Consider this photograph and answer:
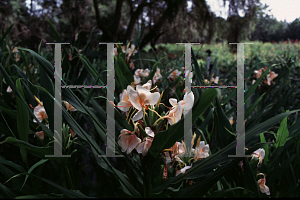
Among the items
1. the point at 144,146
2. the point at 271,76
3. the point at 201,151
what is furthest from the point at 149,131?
the point at 271,76

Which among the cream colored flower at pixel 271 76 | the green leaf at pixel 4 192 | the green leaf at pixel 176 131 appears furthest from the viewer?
the cream colored flower at pixel 271 76

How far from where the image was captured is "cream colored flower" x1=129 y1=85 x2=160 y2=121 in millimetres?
344

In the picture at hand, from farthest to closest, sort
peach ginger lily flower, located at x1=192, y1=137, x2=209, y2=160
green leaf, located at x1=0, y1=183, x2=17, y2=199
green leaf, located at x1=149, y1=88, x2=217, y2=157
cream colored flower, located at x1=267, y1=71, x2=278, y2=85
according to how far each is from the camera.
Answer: cream colored flower, located at x1=267, y1=71, x2=278, y2=85 → peach ginger lily flower, located at x1=192, y1=137, x2=209, y2=160 → green leaf, located at x1=0, y1=183, x2=17, y2=199 → green leaf, located at x1=149, y1=88, x2=217, y2=157

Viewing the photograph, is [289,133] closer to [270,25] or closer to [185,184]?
[185,184]

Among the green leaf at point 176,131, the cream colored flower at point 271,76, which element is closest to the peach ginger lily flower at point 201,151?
the green leaf at point 176,131

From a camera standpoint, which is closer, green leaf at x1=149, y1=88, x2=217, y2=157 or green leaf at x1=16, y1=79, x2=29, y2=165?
green leaf at x1=149, y1=88, x2=217, y2=157

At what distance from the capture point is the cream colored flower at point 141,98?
13.6 inches

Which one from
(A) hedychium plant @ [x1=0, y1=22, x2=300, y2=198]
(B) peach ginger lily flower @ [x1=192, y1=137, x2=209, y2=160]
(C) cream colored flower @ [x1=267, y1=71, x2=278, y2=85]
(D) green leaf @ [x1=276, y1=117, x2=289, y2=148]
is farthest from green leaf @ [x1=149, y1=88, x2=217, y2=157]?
(C) cream colored flower @ [x1=267, y1=71, x2=278, y2=85]

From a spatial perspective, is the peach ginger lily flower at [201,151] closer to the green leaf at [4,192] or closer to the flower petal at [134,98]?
the flower petal at [134,98]

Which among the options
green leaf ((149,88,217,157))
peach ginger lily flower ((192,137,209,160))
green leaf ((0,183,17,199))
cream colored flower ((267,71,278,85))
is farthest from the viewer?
cream colored flower ((267,71,278,85))

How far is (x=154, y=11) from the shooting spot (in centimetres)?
764

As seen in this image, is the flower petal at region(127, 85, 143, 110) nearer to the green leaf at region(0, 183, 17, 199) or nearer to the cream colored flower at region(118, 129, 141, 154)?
the cream colored flower at region(118, 129, 141, 154)

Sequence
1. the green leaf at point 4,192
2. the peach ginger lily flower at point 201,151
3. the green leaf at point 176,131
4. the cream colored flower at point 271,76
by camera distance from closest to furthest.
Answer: the green leaf at point 176,131 → the green leaf at point 4,192 → the peach ginger lily flower at point 201,151 → the cream colored flower at point 271,76

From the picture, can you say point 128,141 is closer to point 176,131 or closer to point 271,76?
point 176,131
